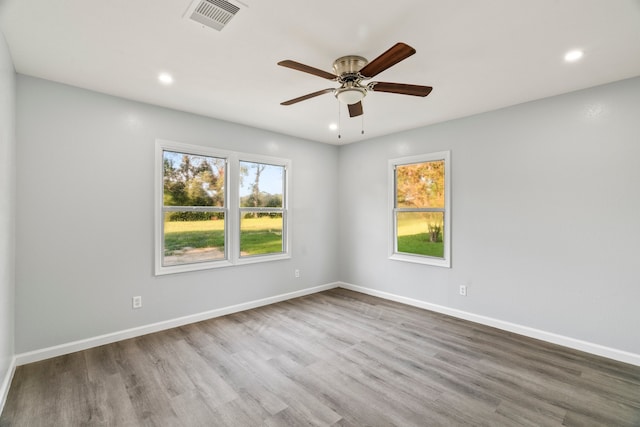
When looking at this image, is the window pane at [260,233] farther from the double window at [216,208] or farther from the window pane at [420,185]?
the window pane at [420,185]

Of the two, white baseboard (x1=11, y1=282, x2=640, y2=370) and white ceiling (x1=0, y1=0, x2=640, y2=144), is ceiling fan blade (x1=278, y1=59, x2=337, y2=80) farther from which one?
white baseboard (x1=11, y1=282, x2=640, y2=370)

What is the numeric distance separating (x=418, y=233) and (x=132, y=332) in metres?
4.12

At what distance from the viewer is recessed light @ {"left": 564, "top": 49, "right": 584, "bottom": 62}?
2.34 m

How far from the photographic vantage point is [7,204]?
7.71 ft

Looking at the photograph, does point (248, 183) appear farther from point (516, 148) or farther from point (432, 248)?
point (516, 148)

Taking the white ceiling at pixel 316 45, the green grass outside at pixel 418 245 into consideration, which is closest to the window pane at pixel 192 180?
the white ceiling at pixel 316 45

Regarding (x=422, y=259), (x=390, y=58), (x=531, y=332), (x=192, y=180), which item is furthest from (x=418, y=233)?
(x=192, y=180)

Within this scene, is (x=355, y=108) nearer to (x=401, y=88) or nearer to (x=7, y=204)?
(x=401, y=88)

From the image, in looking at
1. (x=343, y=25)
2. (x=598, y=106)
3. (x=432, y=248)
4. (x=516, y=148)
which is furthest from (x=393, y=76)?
(x=432, y=248)

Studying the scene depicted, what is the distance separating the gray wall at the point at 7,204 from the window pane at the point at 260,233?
91.0 inches

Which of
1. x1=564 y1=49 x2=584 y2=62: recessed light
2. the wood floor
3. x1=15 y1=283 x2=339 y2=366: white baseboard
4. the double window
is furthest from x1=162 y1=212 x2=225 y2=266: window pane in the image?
x1=564 y1=49 x2=584 y2=62: recessed light

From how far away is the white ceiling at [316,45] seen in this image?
1.88m

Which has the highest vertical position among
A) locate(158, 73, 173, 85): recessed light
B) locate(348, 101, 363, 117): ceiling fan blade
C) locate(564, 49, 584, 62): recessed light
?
locate(158, 73, 173, 85): recessed light

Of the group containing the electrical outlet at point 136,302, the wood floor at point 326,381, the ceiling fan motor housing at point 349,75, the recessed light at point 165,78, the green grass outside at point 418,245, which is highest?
the recessed light at point 165,78
